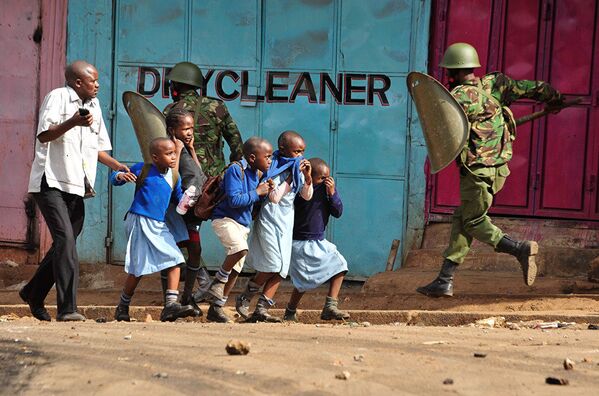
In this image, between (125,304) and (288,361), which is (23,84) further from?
(288,361)

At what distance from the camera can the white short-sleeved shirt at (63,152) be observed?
836 centimetres

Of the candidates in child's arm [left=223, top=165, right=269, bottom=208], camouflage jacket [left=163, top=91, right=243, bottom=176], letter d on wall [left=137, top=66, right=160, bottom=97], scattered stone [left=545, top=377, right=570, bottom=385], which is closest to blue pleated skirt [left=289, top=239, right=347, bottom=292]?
child's arm [left=223, top=165, right=269, bottom=208]

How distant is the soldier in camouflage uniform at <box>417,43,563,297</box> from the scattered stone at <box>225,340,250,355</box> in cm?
320

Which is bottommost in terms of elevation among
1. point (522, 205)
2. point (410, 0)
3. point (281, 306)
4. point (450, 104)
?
point (281, 306)

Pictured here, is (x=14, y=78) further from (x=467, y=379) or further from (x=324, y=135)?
(x=467, y=379)

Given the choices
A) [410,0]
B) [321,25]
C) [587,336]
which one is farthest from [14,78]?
[587,336]

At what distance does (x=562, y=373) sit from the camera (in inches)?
245

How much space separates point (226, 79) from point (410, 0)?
1654mm

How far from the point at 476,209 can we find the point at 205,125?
200 cm

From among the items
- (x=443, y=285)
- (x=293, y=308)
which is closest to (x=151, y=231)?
(x=293, y=308)

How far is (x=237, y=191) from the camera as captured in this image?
8516 millimetres

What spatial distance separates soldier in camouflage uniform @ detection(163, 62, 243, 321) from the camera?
9867 millimetres

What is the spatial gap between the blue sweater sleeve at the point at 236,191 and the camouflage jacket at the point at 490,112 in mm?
1651

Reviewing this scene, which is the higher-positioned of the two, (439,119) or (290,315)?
(439,119)
